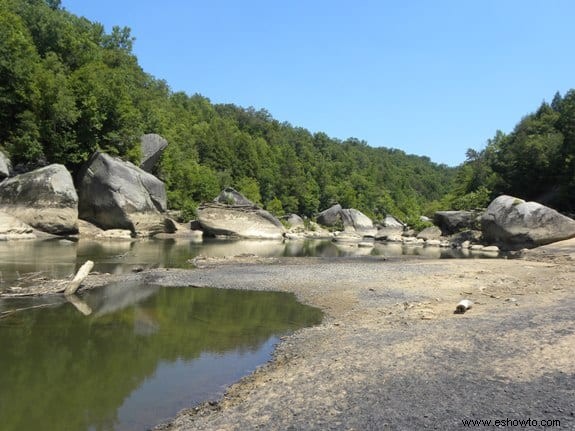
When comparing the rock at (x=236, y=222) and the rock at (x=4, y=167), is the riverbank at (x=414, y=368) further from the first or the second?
the rock at (x=236, y=222)

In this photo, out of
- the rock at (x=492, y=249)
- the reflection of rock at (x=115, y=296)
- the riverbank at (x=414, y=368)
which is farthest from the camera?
the rock at (x=492, y=249)

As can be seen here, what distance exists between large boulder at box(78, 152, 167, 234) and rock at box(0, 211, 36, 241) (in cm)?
784

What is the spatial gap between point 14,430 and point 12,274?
520 inches

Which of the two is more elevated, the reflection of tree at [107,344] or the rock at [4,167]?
the rock at [4,167]

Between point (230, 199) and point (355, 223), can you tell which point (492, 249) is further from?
point (355, 223)

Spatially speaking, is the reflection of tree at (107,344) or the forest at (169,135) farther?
the forest at (169,135)

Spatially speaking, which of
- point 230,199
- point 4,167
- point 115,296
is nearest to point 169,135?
point 230,199

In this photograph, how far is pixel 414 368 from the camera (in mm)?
8141

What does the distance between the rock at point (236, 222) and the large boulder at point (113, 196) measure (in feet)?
33.4

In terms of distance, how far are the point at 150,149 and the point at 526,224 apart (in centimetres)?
4048

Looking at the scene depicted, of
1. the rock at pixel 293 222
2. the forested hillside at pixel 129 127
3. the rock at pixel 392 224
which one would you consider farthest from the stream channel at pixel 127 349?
the rock at pixel 392 224

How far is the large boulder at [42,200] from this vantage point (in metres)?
34.6

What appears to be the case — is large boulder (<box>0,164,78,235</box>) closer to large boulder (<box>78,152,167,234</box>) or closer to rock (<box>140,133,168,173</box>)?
large boulder (<box>78,152,167,234</box>)

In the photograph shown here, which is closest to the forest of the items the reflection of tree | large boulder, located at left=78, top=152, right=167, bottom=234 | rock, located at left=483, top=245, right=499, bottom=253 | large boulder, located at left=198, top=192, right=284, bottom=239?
large boulder, located at left=78, top=152, right=167, bottom=234
